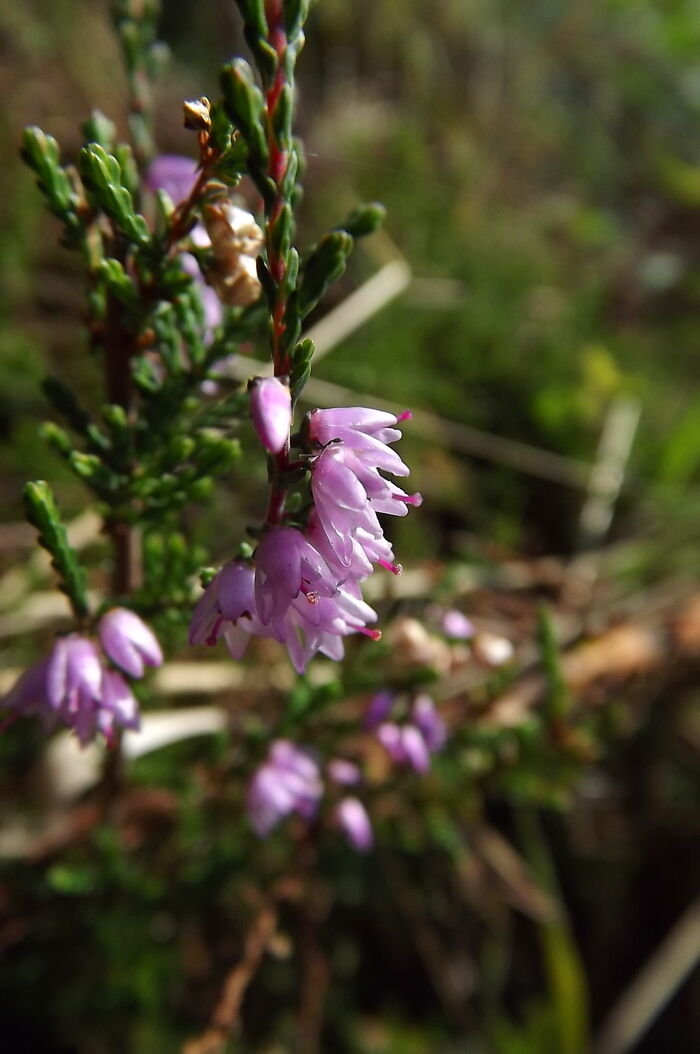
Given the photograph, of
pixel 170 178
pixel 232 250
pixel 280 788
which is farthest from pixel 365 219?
pixel 280 788

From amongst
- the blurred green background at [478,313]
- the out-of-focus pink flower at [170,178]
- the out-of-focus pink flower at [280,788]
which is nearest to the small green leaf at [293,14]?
the out-of-focus pink flower at [170,178]

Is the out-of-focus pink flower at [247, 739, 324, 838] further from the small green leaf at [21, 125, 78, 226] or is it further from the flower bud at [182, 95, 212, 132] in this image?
the flower bud at [182, 95, 212, 132]

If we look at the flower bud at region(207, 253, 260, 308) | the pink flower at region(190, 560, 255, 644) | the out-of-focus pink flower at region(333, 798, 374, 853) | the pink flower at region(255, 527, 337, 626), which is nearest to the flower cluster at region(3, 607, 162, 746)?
the pink flower at region(190, 560, 255, 644)

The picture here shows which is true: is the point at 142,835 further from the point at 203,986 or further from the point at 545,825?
the point at 545,825

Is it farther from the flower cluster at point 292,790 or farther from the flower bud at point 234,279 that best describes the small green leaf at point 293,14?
the flower cluster at point 292,790

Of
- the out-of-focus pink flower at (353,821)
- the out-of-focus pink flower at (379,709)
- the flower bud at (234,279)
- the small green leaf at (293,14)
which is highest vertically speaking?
the small green leaf at (293,14)

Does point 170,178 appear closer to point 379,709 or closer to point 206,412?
point 206,412

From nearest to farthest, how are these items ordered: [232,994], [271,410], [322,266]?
[271,410] → [322,266] → [232,994]
